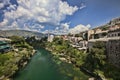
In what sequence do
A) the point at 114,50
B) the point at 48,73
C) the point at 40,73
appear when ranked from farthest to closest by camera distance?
the point at 40,73 < the point at 48,73 < the point at 114,50

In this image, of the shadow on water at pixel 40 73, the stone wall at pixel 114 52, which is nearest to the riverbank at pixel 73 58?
the shadow on water at pixel 40 73

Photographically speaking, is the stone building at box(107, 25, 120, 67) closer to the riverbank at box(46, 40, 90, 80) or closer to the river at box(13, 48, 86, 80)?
the riverbank at box(46, 40, 90, 80)

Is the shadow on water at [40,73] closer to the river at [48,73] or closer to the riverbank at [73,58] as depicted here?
the river at [48,73]

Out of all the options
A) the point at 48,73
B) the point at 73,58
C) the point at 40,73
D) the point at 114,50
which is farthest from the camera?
the point at 73,58

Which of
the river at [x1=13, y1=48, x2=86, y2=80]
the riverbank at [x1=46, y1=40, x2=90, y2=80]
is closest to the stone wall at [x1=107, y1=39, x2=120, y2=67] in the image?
the riverbank at [x1=46, y1=40, x2=90, y2=80]

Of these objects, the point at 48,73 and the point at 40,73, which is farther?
the point at 40,73

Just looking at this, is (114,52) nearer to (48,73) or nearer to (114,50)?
(114,50)

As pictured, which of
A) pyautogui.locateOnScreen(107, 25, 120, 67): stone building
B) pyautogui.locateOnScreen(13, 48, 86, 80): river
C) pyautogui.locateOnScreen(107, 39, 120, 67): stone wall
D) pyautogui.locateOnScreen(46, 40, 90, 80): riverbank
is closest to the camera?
pyautogui.locateOnScreen(107, 39, 120, 67): stone wall

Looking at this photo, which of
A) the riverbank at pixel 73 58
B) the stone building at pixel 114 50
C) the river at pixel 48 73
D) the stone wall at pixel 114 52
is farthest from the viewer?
the riverbank at pixel 73 58

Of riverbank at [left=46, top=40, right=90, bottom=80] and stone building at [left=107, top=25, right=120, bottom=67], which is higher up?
stone building at [left=107, top=25, right=120, bottom=67]

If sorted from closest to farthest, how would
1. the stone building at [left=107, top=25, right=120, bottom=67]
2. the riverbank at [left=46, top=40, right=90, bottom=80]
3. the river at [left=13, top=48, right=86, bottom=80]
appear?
the stone building at [left=107, top=25, right=120, bottom=67], the river at [left=13, top=48, right=86, bottom=80], the riverbank at [left=46, top=40, right=90, bottom=80]

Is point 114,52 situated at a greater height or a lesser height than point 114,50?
lesser

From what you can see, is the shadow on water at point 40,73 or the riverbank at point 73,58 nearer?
the shadow on water at point 40,73

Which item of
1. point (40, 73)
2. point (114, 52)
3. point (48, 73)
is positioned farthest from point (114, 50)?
point (40, 73)
